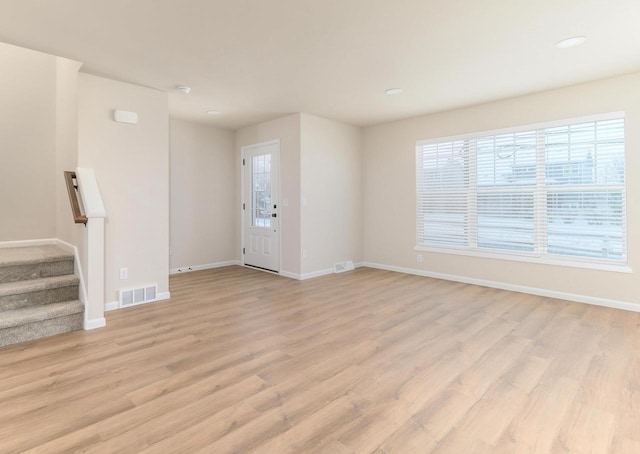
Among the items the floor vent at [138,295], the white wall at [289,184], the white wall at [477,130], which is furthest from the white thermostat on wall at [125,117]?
the white wall at [477,130]

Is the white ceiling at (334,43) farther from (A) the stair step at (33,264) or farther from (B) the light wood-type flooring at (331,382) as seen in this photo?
(B) the light wood-type flooring at (331,382)

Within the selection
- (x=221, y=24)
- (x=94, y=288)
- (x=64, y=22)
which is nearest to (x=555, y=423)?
(x=221, y=24)

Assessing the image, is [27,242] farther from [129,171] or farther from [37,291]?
[129,171]

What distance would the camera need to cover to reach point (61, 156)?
4.20 m

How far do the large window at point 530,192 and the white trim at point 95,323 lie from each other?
4442 millimetres

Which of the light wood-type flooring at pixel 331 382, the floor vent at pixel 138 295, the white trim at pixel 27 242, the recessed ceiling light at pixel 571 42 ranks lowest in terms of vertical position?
the light wood-type flooring at pixel 331 382

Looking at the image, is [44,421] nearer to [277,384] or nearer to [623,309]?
[277,384]

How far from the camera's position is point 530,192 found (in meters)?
4.38

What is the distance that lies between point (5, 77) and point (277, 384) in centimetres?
506

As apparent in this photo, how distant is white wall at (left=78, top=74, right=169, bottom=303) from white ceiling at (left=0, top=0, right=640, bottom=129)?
23 cm

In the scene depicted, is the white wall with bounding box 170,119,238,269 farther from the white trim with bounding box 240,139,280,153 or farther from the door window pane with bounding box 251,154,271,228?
the door window pane with bounding box 251,154,271,228

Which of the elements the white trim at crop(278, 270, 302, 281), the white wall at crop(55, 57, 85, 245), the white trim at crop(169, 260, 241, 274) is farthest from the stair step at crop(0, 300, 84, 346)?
the white trim at crop(278, 270, 302, 281)

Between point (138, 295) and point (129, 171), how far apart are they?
1440 millimetres

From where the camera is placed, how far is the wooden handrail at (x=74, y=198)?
3.11 metres
